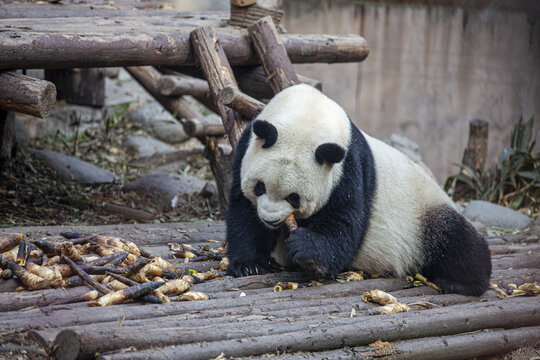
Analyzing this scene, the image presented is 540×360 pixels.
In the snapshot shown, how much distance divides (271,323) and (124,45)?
2730 mm

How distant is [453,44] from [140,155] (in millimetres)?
4460

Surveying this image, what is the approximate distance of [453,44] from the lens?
880 cm

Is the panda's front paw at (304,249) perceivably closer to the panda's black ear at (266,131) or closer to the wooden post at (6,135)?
the panda's black ear at (266,131)

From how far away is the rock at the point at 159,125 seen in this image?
951 centimetres

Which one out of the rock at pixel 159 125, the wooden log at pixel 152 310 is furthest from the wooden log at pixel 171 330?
the rock at pixel 159 125

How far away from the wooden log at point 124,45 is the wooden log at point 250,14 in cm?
21

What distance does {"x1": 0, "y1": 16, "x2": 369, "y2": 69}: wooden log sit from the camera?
4438 mm

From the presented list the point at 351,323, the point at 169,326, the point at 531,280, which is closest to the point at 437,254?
the point at 531,280

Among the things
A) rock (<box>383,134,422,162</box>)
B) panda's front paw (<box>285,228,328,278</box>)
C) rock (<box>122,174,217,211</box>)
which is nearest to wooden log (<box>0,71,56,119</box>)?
panda's front paw (<box>285,228,328,278</box>)

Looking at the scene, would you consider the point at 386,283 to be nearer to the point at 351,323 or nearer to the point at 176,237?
→ the point at 351,323

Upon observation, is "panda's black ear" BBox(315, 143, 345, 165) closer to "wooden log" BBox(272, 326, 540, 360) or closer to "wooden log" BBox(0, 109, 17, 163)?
"wooden log" BBox(272, 326, 540, 360)

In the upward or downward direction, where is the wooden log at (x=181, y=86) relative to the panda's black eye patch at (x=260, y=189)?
downward

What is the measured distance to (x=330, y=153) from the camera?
3551 millimetres

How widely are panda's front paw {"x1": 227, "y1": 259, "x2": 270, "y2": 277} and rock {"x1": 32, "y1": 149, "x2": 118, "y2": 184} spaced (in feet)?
11.7
